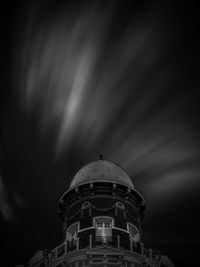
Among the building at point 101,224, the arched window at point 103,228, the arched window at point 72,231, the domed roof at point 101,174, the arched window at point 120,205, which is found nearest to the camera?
the building at point 101,224

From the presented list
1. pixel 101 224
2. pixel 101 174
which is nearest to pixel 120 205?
pixel 101 224

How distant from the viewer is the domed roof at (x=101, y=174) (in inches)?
1778

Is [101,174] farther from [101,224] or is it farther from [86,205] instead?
[101,224]

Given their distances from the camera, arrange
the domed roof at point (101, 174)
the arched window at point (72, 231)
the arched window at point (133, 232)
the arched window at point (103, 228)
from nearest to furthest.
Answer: the arched window at point (103, 228), the arched window at point (72, 231), the arched window at point (133, 232), the domed roof at point (101, 174)

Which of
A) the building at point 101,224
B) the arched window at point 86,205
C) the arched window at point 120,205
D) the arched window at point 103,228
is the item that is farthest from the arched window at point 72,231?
the arched window at point 120,205

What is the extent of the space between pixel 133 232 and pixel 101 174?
705cm

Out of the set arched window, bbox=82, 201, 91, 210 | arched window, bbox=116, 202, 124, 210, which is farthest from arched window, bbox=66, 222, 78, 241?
arched window, bbox=116, 202, 124, 210

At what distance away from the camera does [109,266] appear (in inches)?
1464

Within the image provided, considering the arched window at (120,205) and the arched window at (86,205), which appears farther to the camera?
the arched window at (120,205)

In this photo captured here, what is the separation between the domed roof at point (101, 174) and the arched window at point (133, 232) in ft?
14.5

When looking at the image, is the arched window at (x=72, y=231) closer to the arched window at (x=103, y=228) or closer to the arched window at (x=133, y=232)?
the arched window at (x=103, y=228)

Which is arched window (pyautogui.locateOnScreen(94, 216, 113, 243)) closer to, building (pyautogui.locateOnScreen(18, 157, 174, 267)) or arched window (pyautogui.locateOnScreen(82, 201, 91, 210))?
building (pyautogui.locateOnScreen(18, 157, 174, 267))

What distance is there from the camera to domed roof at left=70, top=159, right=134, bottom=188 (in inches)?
1778

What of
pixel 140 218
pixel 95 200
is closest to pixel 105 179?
pixel 95 200
